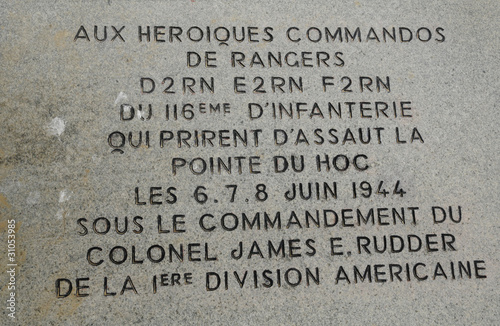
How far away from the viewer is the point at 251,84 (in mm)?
3744

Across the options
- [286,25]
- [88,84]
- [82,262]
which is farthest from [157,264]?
[286,25]

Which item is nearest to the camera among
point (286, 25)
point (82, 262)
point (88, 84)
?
point (82, 262)

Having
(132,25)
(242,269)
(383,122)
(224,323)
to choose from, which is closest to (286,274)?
(242,269)

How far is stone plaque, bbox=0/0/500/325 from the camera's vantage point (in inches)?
132

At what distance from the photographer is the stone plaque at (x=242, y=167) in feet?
11.0

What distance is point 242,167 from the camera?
3.59 m

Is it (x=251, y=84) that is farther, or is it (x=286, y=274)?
(x=251, y=84)

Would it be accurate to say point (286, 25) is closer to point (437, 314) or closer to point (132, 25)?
point (132, 25)

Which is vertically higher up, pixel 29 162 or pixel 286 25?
pixel 286 25

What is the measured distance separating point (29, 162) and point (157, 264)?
3.49 feet

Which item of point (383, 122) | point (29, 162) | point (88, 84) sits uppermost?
point (88, 84)

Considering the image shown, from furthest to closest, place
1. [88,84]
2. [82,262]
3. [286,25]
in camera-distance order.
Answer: [286,25] < [88,84] < [82,262]

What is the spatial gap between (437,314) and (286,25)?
7.41 ft

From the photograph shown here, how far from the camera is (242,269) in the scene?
3.43 m
